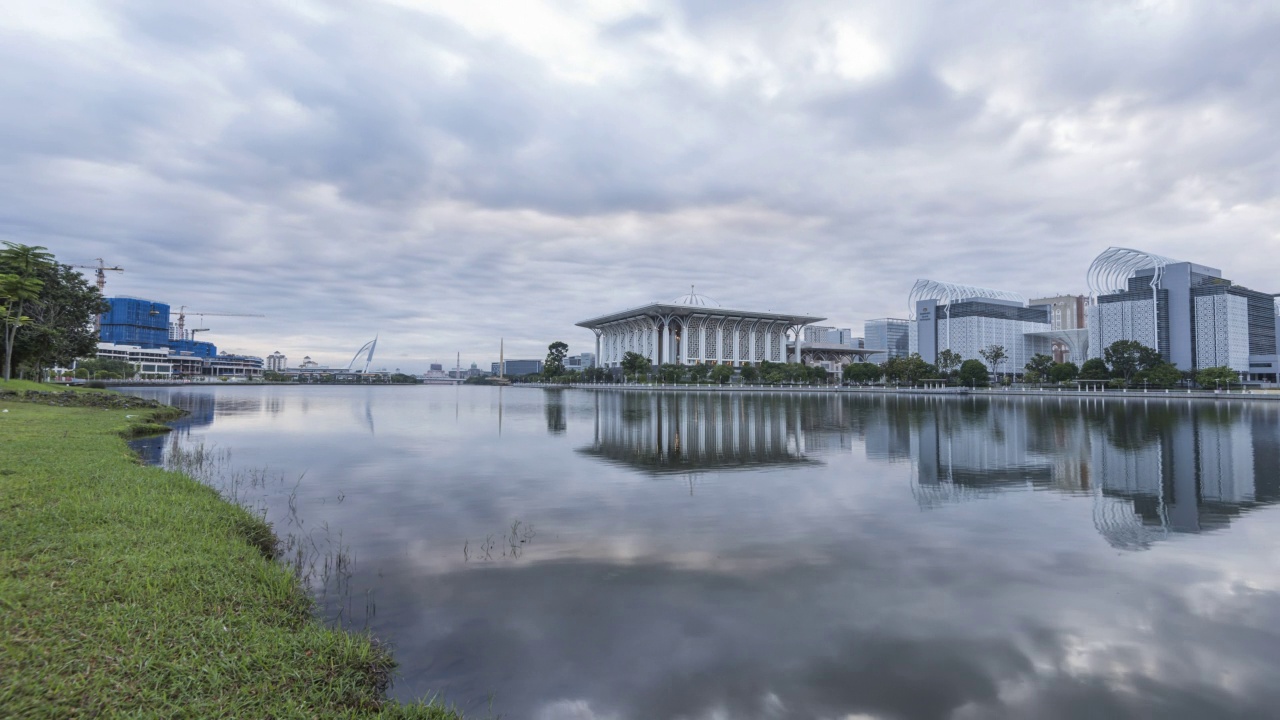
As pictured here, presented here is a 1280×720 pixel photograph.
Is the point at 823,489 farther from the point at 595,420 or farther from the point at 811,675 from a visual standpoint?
the point at 595,420

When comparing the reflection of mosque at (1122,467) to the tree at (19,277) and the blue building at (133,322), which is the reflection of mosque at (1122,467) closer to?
the tree at (19,277)

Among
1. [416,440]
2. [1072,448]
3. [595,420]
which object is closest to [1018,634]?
[1072,448]

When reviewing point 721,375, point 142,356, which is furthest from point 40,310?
point 142,356

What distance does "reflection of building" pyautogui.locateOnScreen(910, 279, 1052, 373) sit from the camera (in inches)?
5689

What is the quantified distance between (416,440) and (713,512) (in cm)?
1683

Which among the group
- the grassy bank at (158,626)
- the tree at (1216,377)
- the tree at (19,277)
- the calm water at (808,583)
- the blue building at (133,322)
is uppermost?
the blue building at (133,322)

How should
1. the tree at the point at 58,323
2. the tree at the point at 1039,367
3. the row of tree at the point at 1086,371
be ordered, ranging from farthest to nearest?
the tree at the point at 1039,367
the row of tree at the point at 1086,371
the tree at the point at 58,323

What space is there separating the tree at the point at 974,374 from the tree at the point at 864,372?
16.3 meters

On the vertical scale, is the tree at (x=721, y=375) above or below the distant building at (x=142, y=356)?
below

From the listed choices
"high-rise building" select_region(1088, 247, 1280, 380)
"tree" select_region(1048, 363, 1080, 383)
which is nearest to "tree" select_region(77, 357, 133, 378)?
"tree" select_region(1048, 363, 1080, 383)

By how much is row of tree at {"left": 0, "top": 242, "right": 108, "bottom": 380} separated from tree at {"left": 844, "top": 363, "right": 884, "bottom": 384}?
351ft

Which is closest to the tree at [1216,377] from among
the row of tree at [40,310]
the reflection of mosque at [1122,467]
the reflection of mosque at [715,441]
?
the reflection of mosque at [1122,467]

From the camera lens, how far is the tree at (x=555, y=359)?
162500 millimetres

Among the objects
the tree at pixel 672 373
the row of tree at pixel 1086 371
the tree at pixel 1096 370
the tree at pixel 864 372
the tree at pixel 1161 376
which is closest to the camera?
the tree at pixel 1161 376
